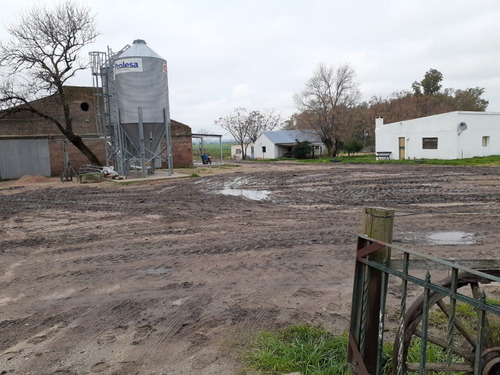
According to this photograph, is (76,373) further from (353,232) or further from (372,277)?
(353,232)

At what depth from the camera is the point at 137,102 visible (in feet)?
77.3

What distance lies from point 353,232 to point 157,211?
6298 millimetres

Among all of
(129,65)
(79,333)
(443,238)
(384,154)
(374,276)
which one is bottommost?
(79,333)

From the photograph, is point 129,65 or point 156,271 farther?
point 129,65

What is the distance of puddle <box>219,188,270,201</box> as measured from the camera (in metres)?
14.8

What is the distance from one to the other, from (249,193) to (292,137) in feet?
149

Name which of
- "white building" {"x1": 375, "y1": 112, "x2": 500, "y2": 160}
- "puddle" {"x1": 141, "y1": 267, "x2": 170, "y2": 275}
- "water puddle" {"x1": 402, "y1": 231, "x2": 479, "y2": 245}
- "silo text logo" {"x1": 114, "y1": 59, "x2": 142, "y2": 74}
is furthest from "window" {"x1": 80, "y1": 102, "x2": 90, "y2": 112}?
"water puddle" {"x1": 402, "y1": 231, "x2": 479, "y2": 245}

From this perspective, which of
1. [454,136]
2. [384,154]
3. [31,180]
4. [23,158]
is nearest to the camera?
[31,180]

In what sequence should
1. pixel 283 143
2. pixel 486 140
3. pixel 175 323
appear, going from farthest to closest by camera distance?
pixel 283 143 < pixel 486 140 < pixel 175 323

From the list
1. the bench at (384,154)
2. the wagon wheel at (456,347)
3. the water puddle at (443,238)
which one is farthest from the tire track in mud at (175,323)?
the bench at (384,154)

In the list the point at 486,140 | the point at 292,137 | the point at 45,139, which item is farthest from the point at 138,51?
the point at 292,137

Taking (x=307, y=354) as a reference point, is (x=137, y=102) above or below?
above

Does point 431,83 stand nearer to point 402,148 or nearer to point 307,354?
point 402,148

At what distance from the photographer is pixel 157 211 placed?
40.0 feet
